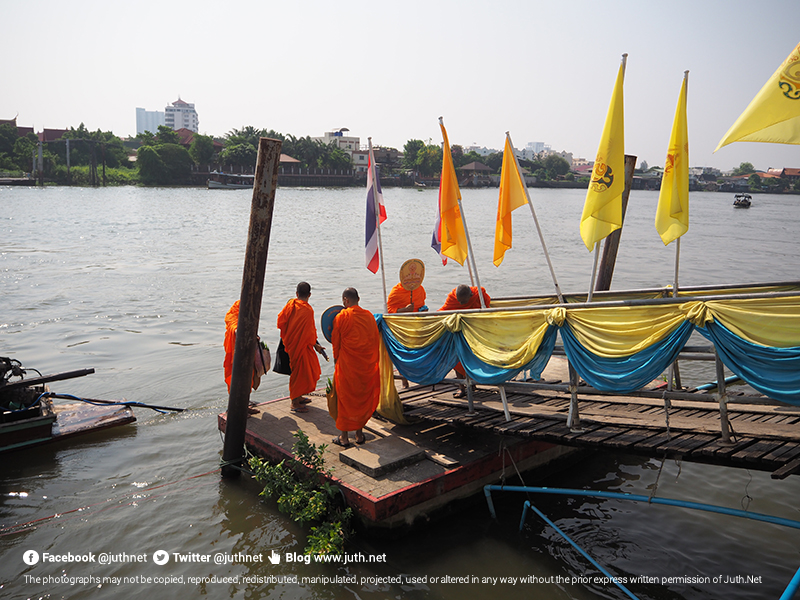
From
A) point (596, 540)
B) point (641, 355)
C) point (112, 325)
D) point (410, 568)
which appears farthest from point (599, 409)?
point (112, 325)

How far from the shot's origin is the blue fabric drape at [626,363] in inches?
184

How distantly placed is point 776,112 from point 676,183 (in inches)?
55.7

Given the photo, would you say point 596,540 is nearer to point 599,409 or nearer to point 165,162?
point 599,409

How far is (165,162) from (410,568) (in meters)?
90.8

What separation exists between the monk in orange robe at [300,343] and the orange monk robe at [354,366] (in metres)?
1.40

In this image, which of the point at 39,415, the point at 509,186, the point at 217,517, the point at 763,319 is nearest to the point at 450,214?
the point at 509,186

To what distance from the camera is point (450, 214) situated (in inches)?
281

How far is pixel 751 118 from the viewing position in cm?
455

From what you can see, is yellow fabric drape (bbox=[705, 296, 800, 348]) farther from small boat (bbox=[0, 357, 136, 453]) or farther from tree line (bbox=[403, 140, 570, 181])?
tree line (bbox=[403, 140, 570, 181])

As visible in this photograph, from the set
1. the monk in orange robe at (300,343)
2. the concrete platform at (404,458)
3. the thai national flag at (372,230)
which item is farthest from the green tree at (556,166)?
the concrete platform at (404,458)

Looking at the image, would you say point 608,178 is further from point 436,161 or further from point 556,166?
point 556,166

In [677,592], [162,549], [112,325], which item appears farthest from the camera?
[112,325]

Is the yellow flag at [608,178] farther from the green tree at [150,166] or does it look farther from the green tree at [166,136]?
the green tree at [166,136]

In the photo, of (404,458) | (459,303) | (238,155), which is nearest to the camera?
(404,458)
